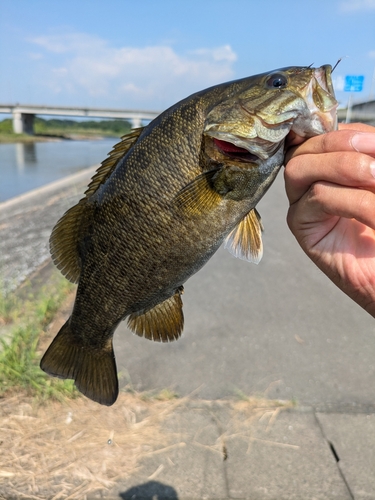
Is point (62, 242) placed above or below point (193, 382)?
above

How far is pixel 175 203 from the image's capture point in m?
1.90

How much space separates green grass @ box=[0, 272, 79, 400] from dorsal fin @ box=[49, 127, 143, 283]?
2.35 metres

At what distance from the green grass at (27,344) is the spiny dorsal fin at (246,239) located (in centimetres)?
277

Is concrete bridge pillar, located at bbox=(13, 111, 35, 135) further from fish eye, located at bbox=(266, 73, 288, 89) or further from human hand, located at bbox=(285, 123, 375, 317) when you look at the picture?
human hand, located at bbox=(285, 123, 375, 317)

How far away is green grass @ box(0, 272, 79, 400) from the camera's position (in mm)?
4184

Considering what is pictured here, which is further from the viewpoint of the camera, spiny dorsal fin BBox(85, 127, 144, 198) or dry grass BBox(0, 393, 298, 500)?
dry grass BBox(0, 393, 298, 500)

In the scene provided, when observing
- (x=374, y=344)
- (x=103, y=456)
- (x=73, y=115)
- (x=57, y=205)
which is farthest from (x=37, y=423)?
(x=73, y=115)

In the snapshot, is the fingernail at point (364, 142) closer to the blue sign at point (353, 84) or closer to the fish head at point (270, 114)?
the fish head at point (270, 114)

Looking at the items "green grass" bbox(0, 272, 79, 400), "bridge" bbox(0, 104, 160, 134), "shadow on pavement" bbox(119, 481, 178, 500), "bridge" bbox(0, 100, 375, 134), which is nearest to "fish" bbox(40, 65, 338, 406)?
"shadow on pavement" bbox(119, 481, 178, 500)

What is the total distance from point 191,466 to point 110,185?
9.03 ft

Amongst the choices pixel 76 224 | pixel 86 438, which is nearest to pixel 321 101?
pixel 76 224

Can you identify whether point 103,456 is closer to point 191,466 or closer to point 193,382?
point 191,466

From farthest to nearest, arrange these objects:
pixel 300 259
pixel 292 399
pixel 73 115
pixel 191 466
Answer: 1. pixel 73 115
2. pixel 300 259
3. pixel 292 399
4. pixel 191 466

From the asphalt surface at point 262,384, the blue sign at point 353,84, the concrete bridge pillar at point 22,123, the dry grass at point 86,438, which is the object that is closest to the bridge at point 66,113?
the concrete bridge pillar at point 22,123
